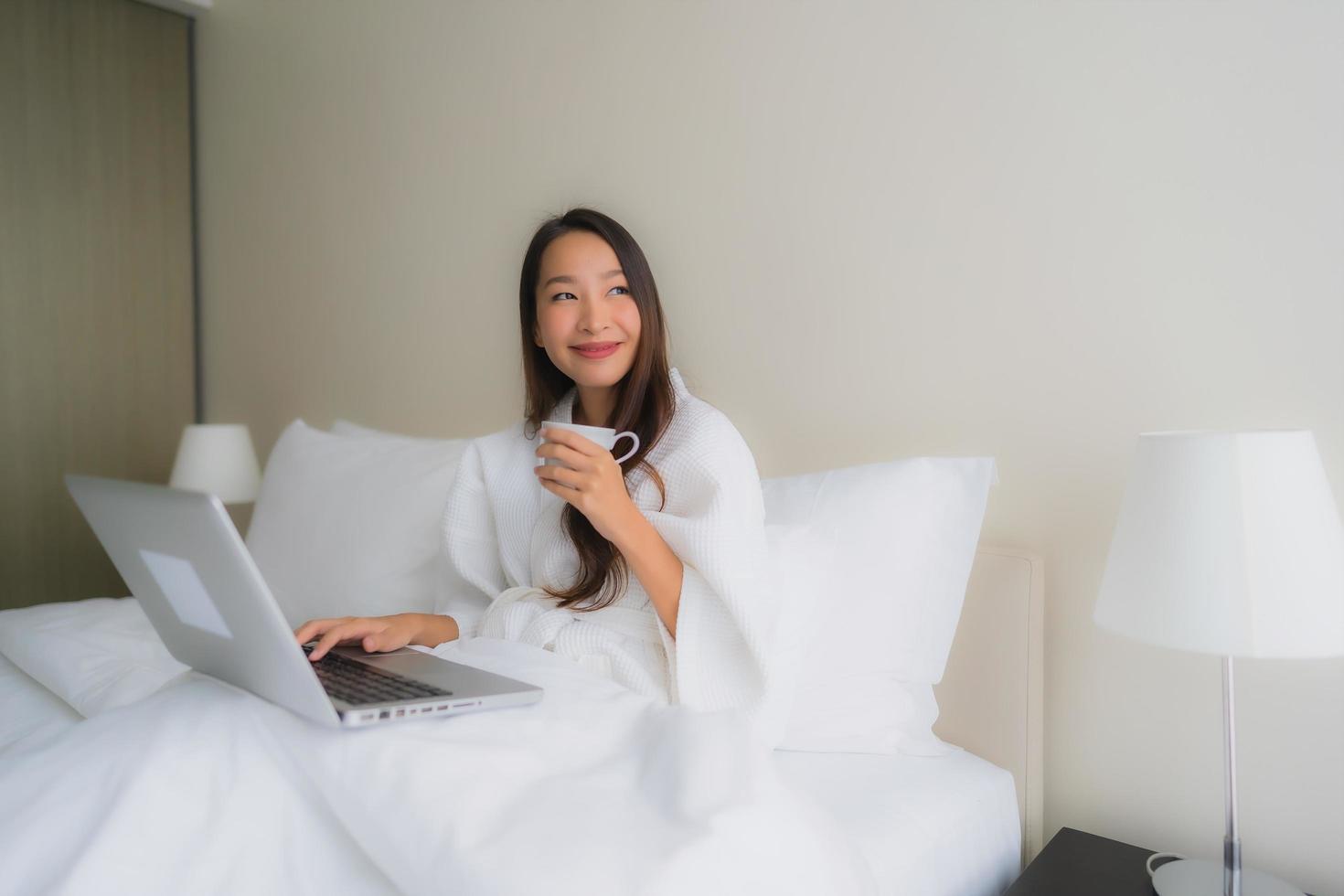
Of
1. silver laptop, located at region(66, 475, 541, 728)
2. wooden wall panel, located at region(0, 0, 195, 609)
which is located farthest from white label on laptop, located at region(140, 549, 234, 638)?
wooden wall panel, located at region(0, 0, 195, 609)

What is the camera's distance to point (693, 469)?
124 cm

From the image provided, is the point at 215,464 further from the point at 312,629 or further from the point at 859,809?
the point at 859,809

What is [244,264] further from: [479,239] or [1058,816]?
[1058,816]

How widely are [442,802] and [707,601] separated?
48 centimetres

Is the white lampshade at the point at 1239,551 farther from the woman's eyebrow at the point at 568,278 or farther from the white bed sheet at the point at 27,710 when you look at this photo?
the white bed sheet at the point at 27,710

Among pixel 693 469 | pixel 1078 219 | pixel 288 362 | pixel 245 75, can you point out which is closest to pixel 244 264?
pixel 288 362

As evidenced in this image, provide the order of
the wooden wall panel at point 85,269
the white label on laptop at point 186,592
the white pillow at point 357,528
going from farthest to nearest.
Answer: the wooden wall panel at point 85,269 → the white pillow at point 357,528 → the white label on laptop at point 186,592

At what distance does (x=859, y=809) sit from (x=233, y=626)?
0.75 m

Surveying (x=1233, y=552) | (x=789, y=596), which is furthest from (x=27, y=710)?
(x=1233, y=552)

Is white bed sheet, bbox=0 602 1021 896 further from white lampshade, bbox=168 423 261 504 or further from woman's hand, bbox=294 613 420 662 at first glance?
white lampshade, bbox=168 423 261 504

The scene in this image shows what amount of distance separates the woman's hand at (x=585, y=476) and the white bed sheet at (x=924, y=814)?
0.37m

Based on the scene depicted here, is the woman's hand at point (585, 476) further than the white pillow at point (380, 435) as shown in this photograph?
No

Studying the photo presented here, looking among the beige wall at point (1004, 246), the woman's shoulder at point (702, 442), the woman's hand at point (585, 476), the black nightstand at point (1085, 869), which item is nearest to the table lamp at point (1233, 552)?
the black nightstand at point (1085, 869)

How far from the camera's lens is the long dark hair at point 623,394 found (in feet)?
4.30
